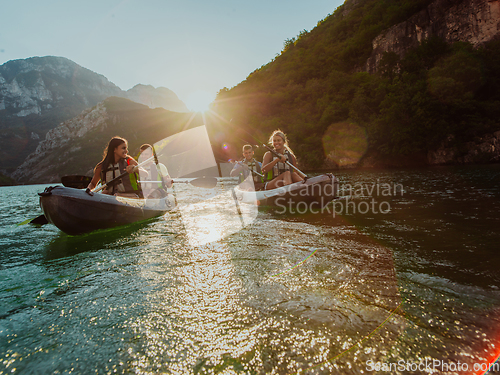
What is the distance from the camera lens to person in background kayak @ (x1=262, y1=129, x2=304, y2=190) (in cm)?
726

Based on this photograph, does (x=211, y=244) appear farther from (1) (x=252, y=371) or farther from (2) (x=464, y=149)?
(2) (x=464, y=149)

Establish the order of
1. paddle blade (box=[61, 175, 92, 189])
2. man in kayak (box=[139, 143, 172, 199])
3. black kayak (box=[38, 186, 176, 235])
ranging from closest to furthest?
1. black kayak (box=[38, 186, 176, 235])
2. paddle blade (box=[61, 175, 92, 189])
3. man in kayak (box=[139, 143, 172, 199])

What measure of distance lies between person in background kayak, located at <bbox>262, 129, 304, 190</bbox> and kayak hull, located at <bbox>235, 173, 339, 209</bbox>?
0.65m

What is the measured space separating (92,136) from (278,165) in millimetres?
121827

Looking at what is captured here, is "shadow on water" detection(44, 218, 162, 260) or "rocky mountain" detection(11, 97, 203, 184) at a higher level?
"rocky mountain" detection(11, 97, 203, 184)

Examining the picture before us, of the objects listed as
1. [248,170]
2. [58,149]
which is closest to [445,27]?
[248,170]

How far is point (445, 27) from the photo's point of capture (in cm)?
3184

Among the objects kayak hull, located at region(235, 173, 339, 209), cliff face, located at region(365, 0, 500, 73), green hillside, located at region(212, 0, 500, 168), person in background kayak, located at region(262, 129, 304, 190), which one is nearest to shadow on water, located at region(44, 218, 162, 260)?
kayak hull, located at region(235, 173, 339, 209)

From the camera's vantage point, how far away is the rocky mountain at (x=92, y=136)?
93.8m

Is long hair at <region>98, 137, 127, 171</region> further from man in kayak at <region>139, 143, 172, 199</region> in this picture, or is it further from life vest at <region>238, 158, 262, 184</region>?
life vest at <region>238, 158, 262, 184</region>

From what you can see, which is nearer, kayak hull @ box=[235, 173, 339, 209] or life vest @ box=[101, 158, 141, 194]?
life vest @ box=[101, 158, 141, 194]

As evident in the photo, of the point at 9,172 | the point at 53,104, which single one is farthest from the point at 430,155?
the point at 53,104

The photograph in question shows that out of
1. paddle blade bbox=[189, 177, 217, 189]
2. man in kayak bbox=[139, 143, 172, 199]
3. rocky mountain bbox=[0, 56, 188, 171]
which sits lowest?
paddle blade bbox=[189, 177, 217, 189]

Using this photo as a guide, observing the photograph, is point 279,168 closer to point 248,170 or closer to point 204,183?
point 248,170
